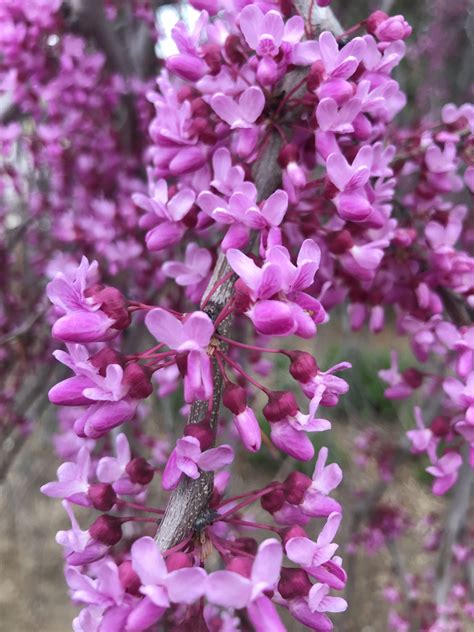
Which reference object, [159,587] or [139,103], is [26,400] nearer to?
[139,103]

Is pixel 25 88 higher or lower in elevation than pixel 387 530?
higher

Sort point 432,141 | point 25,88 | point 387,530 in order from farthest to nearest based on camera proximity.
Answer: point 387,530 < point 25,88 < point 432,141

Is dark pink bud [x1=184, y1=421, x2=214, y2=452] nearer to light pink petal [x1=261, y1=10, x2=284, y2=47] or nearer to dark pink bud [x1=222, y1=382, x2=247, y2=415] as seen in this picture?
dark pink bud [x1=222, y1=382, x2=247, y2=415]

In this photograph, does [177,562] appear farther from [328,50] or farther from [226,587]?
[328,50]

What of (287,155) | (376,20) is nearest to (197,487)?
(287,155)

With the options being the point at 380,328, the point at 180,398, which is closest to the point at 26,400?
the point at 380,328

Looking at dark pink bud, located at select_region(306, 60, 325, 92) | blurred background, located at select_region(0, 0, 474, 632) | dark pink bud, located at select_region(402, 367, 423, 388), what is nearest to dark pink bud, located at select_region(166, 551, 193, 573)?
dark pink bud, located at select_region(306, 60, 325, 92)
